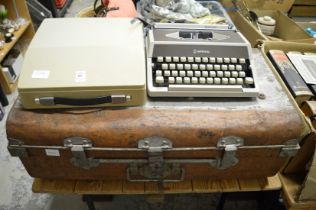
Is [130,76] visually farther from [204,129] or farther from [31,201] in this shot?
[31,201]

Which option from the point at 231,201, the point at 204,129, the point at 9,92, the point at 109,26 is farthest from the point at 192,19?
the point at 9,92

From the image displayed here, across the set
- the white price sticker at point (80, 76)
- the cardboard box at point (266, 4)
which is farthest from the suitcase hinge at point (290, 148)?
the cardboard box at point (266, 4)

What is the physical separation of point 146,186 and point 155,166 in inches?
5.4

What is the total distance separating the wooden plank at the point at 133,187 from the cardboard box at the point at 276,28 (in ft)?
3.95

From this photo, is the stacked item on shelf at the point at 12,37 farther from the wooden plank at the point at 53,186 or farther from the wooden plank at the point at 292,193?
the wooden plank at the point at 292,193

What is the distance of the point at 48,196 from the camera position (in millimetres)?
1378

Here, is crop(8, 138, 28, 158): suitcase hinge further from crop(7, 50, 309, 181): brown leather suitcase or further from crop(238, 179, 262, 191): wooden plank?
crop(238, 179, 262, 191): wooden plank

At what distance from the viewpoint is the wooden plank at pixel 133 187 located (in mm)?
948

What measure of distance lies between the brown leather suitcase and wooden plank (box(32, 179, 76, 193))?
5cm

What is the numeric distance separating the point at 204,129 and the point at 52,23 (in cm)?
70

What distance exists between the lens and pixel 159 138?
81 centimetres

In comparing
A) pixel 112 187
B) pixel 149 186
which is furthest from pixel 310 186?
pixel 112 187

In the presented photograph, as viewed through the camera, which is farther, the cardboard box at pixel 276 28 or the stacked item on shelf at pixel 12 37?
the stacked item on shelf at pixel 12 37

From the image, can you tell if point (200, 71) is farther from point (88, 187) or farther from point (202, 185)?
point (88, 187)
